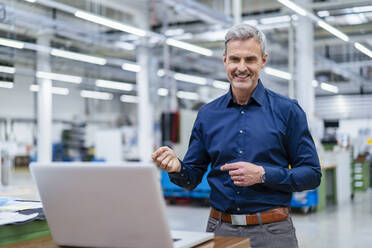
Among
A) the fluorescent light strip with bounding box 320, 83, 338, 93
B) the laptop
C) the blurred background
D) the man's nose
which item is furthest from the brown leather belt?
the fluorescent light strip with bounding box 320, 83, 338, 93

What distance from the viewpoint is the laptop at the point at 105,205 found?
1.08 m

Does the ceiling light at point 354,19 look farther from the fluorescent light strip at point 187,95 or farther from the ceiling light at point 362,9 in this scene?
the fluorescent light strip at point 187,95

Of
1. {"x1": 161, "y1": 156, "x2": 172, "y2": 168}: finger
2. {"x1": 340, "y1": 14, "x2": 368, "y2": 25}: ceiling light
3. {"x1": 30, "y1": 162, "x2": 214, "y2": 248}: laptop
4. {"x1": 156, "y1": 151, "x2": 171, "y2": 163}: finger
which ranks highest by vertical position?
{"x1": 340, "y1": 14, "x2": 368, "y2": 25}: ceiling light

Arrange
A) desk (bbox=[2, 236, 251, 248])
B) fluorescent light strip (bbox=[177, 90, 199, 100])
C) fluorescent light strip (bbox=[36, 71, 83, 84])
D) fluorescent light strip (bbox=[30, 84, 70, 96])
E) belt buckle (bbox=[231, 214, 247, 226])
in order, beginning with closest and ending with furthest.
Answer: desk (bbox=[2, 236, 251, 248]) → belt buckle (bbox=[231, 214, 247, 226]) → fluorescent light strip (bbox=[36, 71, 83, 84]) → fluorescent light strip (bbox=[30, 84, 70, 96]) → fluorescent light strip (bbox=[177, 90, 199, 100])

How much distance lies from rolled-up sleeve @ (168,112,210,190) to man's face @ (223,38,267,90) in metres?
0.27

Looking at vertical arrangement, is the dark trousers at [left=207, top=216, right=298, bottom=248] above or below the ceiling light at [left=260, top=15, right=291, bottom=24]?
below

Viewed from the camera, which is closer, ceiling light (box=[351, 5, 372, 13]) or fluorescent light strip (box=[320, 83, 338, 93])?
ceiling light (box=[351, 5, 372, 13])

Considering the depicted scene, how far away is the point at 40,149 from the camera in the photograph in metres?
13.1

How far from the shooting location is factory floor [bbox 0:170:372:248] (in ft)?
17.7

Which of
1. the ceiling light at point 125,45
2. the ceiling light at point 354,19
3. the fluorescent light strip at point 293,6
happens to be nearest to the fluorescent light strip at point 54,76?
the ceiling light at point 125,45

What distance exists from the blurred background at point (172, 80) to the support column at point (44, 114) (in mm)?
32

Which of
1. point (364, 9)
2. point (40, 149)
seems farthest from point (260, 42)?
point (40, 149)

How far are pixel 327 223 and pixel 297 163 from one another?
5.36 meters

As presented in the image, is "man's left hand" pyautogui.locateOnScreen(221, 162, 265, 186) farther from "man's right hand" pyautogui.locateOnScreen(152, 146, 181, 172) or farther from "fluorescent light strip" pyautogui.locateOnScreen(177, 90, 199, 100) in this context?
"fluorescent light strip" pyautogui.locateOnScreen(177, 90, 199, 100)
